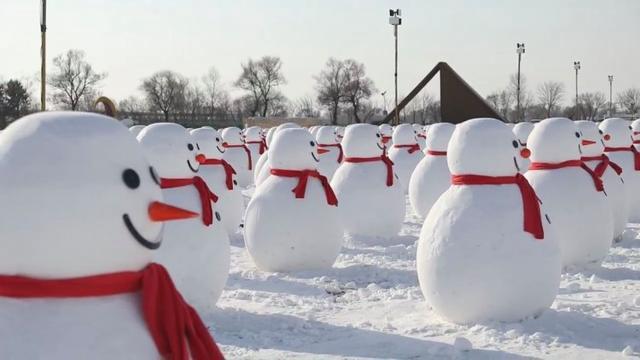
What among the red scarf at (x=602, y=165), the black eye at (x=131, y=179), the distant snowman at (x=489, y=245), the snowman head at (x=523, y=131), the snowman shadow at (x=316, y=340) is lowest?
the snowman shadow at (x=316, y=340)

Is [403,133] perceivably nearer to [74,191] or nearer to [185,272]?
[185,272]

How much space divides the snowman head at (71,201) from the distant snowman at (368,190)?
24.3ft

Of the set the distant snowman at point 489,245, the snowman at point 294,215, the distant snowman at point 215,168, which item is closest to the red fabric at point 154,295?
the distant snowman at point 489,245

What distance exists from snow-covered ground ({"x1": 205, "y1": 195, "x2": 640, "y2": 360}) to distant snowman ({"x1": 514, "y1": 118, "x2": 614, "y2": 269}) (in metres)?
0.33

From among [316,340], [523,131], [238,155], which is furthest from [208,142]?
[238,155]

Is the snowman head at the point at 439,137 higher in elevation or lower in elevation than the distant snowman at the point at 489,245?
higher

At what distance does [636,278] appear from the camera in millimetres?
7902

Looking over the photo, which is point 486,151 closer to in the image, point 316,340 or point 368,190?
point 316,340

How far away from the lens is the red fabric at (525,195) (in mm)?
5797

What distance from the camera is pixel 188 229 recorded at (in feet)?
20.2

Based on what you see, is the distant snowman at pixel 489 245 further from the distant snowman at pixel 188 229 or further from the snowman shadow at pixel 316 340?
the distant snowman at pixel 188 229

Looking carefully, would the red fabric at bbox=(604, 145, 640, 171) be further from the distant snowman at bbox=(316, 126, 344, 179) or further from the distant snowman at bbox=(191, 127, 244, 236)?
the distant snowman at bbox=(191, 127, 244, 236)

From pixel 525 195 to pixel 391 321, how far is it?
1.55 m

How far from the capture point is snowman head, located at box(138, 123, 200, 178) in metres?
6.38
